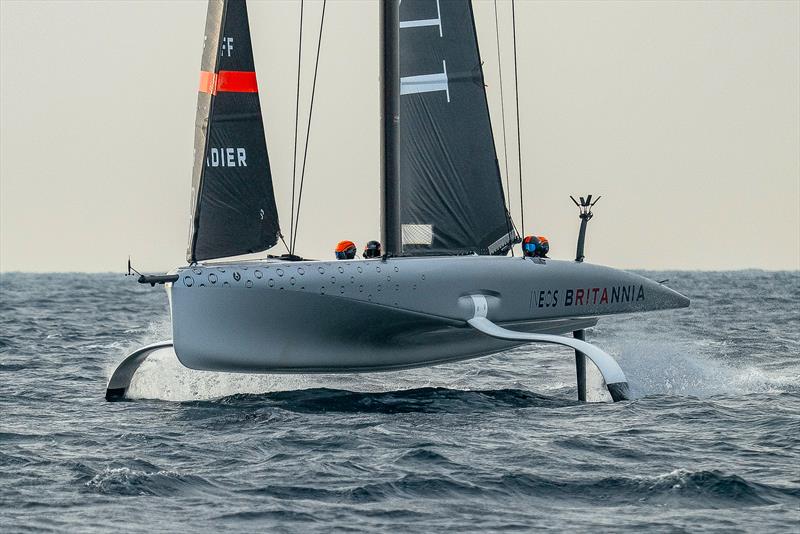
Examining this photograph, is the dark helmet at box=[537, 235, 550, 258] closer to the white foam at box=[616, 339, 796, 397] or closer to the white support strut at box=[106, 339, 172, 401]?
the white foam at box=[616, 339, 796, 397]

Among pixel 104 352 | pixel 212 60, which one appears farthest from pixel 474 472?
pixel 104 352

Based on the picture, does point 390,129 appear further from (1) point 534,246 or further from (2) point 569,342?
(2) point 569,342

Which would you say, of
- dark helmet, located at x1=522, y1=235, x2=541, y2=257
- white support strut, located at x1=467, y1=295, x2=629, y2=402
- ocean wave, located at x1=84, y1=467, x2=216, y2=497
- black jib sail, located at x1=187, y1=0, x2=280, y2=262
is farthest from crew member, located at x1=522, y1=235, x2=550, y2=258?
ocean wave, located at x1=84, y1=467, x2=216, y2=497

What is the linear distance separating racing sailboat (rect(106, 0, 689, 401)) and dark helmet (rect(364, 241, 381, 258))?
0.59 ft

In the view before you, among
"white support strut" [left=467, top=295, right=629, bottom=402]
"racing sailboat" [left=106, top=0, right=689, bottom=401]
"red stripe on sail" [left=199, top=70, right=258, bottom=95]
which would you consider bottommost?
"white support strut" [left=467, top=295, right=629, bottom=402]

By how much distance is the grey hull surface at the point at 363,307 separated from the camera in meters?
15.7

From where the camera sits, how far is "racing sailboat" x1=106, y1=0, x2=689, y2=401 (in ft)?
51.9

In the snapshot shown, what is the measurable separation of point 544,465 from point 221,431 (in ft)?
12.9

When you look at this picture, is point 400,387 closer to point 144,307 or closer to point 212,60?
point 212,60

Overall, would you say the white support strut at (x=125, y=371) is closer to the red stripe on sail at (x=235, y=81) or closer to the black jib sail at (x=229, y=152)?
the black jib sail at (x=229, y=152)

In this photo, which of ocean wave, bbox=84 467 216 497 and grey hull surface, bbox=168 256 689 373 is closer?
ocean wave, bbox=84 467 216 497

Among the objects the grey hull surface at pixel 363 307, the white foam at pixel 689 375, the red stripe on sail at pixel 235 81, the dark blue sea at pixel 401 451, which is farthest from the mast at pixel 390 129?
the white foam at pixel 689 375

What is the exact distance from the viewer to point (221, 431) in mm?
14008

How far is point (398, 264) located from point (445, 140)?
276cm
